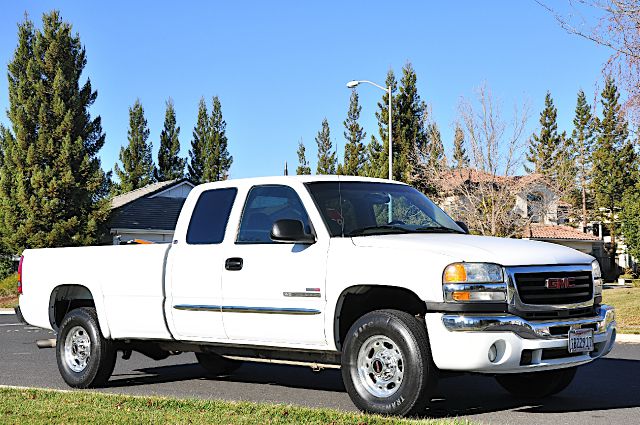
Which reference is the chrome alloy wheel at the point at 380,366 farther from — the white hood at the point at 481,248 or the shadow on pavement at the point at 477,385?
the white hood at the point at 481,248

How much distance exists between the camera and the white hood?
705 cm

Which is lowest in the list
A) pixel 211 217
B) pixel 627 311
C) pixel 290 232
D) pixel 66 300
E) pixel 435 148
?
pixel 627 311

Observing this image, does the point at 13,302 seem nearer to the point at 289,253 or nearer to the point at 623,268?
the point at 289,253

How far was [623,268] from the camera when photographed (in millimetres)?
74688

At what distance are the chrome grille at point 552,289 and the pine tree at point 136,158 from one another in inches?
2338

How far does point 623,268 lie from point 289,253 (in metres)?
71.8

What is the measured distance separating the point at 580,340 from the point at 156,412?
3.64 m

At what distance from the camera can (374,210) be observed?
8484 mm

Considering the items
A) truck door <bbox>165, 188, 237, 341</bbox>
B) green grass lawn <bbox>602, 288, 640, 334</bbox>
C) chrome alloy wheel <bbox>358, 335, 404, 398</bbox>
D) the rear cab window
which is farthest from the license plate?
green grass lawn <bbox>602, 288, 640, 334</bbox>

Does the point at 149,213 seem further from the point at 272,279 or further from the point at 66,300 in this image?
the point at 272,279

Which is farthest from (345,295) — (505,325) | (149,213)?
(149,213)

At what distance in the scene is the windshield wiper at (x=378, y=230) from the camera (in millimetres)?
7949

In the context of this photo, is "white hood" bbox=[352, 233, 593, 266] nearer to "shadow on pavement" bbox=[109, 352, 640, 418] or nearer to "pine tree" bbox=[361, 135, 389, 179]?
"shadow on pavement" bbox=[109, 352, 640, 418]

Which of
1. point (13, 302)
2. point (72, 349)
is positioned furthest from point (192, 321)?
point (13, 302)
